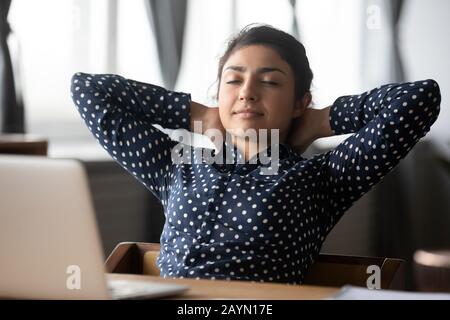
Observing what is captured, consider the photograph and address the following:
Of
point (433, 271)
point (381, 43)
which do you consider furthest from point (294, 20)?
point (433, 271)

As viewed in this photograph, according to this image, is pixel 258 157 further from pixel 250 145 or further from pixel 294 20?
pixel 294 20

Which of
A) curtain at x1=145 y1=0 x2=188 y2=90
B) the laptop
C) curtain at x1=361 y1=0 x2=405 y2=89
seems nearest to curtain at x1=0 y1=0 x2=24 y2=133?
curtain at x1=145 y1=0 x2=188 y2=90

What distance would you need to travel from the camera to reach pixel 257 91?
1808 millimetres

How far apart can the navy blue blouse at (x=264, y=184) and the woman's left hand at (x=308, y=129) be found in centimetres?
3

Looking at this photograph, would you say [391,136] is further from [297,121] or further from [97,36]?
[97,36]

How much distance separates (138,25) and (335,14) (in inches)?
60.0

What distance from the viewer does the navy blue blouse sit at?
5.46 ft

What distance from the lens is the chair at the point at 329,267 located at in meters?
1.63

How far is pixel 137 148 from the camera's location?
6.06ft

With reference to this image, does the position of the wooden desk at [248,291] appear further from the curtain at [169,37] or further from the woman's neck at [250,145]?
the curtain at [169,37]

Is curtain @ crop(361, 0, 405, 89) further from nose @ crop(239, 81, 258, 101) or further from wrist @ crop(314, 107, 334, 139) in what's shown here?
nose @ crop(239, 81, 258, 101)

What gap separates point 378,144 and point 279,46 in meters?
0.33

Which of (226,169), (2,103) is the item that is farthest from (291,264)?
(2,103)

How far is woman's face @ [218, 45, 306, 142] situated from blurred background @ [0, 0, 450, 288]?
0.61ft
